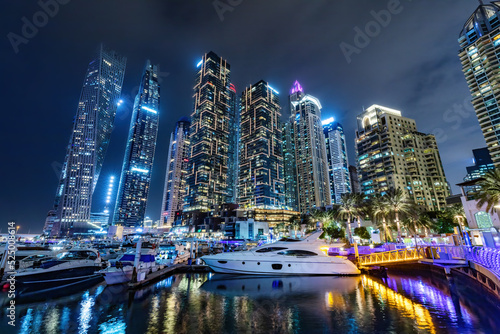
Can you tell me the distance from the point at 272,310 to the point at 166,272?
55.6ft

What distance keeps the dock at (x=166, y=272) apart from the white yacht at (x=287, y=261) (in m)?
5.80

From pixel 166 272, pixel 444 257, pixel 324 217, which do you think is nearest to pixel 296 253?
pixel 444 257

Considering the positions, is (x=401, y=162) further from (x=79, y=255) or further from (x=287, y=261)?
(x=79, y=255)

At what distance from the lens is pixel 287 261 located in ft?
79.1

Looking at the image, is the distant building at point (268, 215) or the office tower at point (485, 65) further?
the distant building at point (268, 215)

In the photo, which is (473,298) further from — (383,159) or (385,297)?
(383,159)

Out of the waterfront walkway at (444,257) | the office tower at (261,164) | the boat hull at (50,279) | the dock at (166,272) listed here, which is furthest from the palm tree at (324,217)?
the office tower at (261,164)

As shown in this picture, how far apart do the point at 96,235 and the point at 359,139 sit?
609 ft

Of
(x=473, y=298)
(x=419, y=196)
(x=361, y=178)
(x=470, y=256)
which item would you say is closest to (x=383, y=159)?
(x=361, y=178)

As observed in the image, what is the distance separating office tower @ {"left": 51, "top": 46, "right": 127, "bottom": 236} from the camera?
14188cm

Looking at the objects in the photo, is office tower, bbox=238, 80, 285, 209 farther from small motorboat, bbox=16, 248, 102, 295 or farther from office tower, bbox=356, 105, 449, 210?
Answer: small motorboat, bbox=16, 248, 102, 295

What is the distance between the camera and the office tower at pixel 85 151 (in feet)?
465

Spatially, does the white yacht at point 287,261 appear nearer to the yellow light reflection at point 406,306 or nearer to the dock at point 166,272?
the yellow light reflection at point 406,306

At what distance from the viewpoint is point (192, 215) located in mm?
169375
